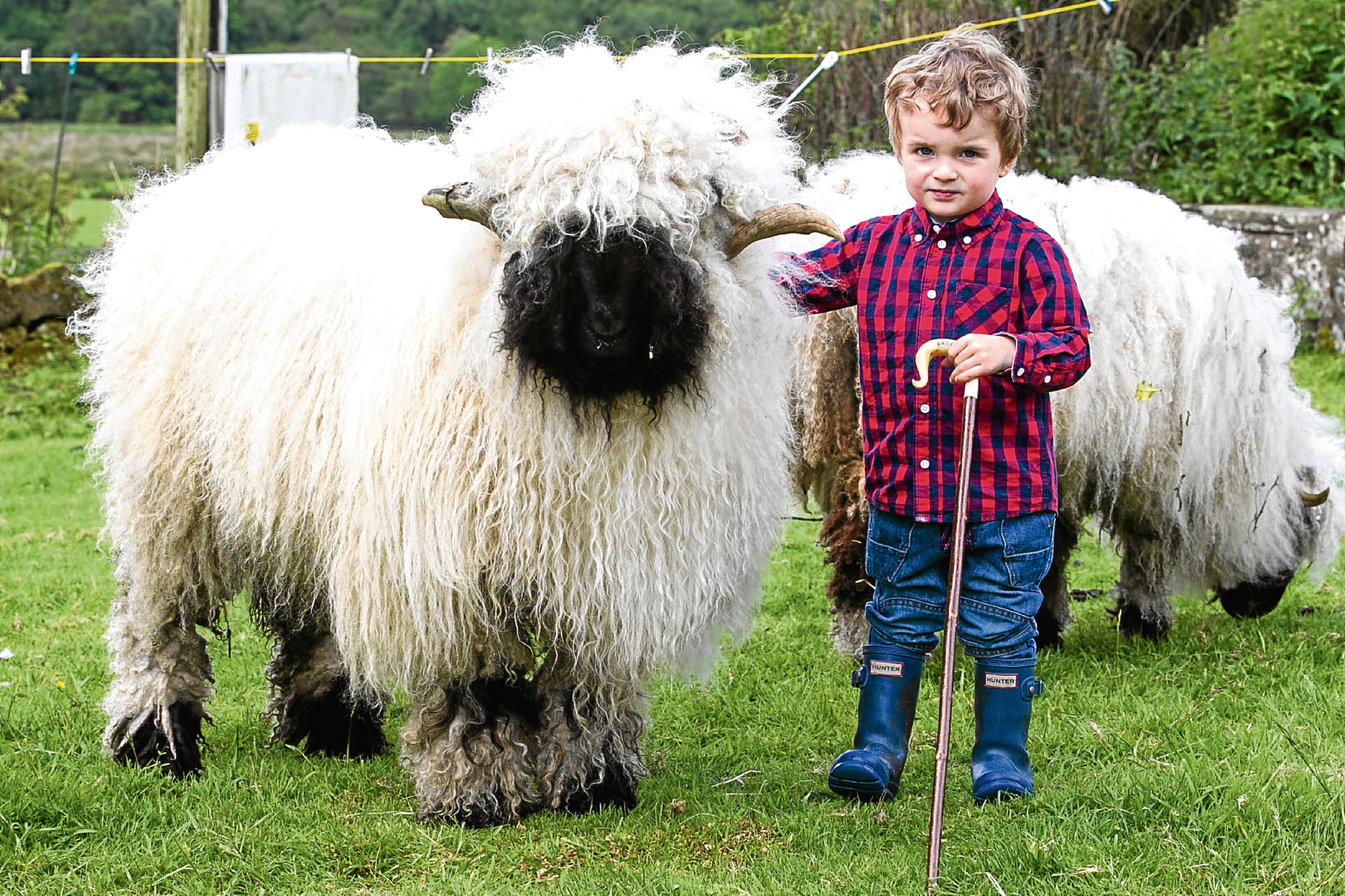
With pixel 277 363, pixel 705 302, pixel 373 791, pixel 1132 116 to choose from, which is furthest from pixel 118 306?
pixel 1132 116

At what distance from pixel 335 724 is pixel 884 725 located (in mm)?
1859

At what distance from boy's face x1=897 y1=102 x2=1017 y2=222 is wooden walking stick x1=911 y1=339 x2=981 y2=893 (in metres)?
0.36

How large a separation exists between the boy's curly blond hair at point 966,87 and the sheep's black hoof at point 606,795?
1.83m

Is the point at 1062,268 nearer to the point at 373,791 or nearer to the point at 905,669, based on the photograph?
the point at 905,669

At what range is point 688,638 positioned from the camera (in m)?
3.62

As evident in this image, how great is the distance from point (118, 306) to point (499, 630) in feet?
5.58

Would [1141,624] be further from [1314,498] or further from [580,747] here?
[580,747]

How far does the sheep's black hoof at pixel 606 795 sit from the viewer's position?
3.61 metres

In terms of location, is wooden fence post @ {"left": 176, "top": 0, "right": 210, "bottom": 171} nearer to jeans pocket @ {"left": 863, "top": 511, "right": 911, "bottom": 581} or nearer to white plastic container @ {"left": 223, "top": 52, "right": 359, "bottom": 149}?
white plastic container @ {"left": 223, "top": 52, "right": 359, "bottom": 149}

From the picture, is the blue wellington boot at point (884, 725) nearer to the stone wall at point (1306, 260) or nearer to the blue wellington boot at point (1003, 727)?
the blue wellington boot at point (1003, 727)

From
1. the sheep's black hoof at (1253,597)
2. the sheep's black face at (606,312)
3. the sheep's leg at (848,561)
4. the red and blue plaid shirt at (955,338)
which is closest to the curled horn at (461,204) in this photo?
the sheep's black face at (606,312)

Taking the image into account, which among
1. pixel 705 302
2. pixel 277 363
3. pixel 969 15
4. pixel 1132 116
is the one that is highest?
pixel 969 15

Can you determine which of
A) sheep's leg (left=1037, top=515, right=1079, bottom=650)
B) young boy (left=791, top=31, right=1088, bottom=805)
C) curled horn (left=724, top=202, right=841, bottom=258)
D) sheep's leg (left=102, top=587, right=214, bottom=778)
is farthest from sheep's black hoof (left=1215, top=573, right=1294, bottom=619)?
sheep's leg (left=102, top=587, right=214, bottom=778)

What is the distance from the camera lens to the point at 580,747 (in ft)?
11.9
